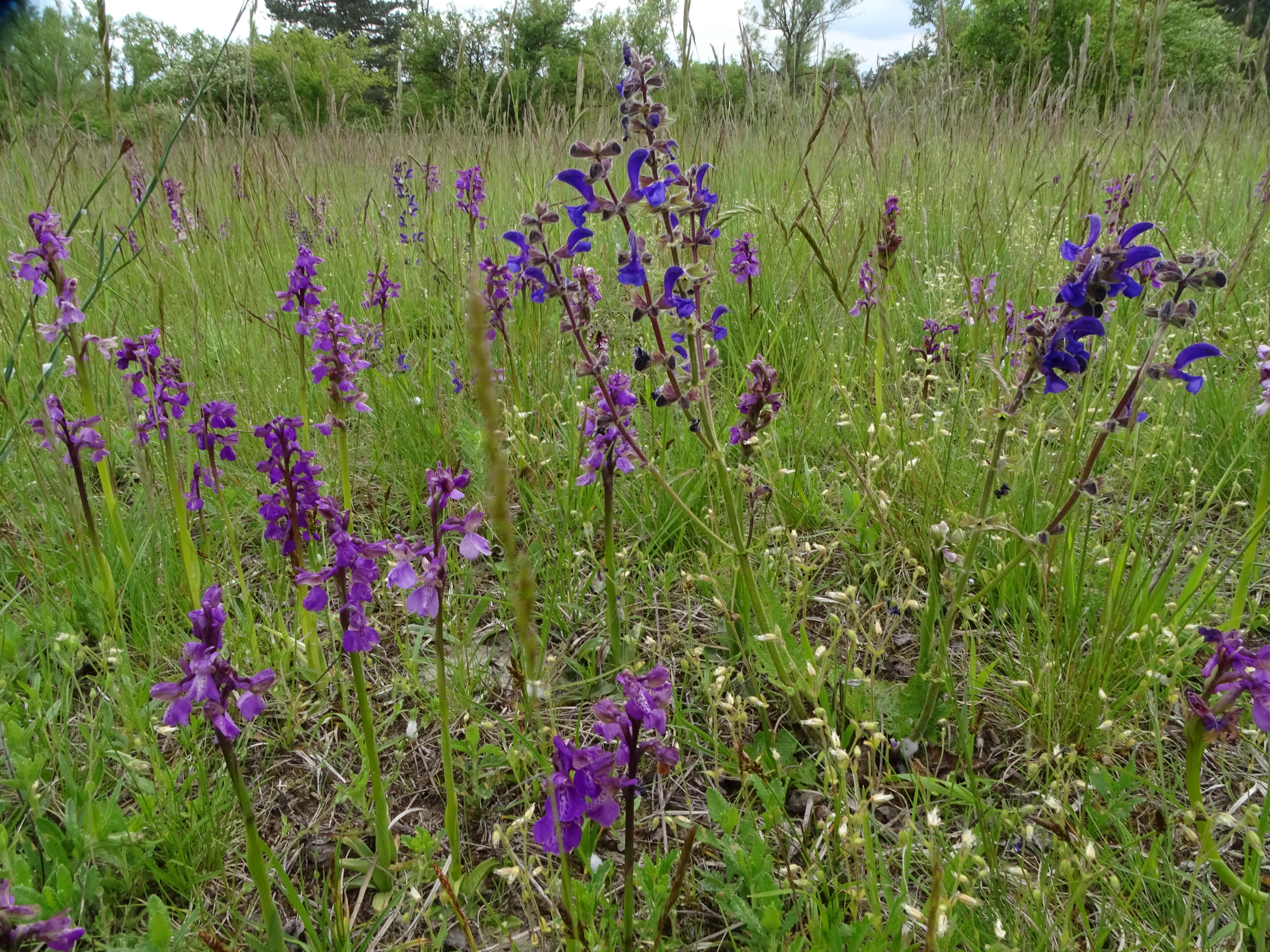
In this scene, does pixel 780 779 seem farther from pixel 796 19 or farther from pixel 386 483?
pixel 796 19

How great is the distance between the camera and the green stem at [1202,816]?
112 centimetres

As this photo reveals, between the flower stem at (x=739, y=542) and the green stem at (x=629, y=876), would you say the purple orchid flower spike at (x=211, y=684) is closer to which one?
the green stem at (x=629, y=876)

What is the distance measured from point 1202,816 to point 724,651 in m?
1.11

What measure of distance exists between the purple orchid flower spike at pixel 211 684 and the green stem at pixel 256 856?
0.03m

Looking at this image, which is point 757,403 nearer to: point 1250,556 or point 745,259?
point 1250,556

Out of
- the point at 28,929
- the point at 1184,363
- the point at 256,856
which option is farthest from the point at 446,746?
the point at 1184,363

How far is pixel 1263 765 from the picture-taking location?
5.45 ft

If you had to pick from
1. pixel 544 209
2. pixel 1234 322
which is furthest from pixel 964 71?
pixel 544 209

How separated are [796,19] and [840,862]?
15.2 feet

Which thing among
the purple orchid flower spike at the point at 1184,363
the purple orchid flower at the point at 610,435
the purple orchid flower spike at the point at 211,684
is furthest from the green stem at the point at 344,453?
the purple orchid flower spike at the point at 1184,363

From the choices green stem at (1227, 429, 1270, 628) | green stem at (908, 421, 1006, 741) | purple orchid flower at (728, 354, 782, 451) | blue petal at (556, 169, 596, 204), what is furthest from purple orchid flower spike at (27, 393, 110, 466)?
green stem at (1227, 429, 1270, 628)

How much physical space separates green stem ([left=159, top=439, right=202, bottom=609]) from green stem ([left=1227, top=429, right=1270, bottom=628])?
2437 millimetres

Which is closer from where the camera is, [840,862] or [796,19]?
[840,862]

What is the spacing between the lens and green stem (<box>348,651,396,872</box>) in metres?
1.38
